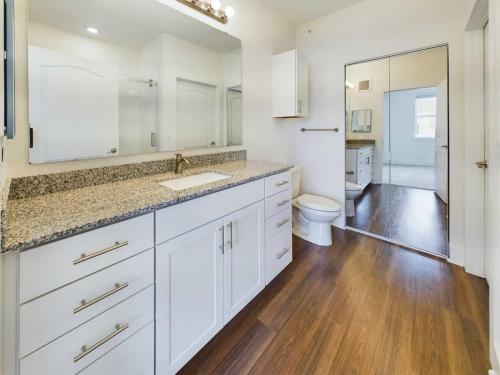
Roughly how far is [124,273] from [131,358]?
0.35m

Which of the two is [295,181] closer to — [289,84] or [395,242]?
[289,84]

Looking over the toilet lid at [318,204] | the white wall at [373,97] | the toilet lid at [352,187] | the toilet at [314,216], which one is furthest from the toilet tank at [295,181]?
the white wall at [373,97]

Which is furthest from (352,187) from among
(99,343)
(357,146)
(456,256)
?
(99,343)

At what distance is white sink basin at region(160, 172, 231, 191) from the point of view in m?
1.48

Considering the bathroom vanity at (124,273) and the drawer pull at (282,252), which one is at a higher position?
the bathroom vanity at (124,273)

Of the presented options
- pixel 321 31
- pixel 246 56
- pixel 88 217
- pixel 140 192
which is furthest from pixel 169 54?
pixel 321 31

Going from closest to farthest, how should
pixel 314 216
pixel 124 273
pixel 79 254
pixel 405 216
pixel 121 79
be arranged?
pixel 79 254 < pixel 124 273 < pixel 121 79 < pixel 314 216 < pixel 405 216

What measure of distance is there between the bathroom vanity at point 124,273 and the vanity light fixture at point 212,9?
1.30 m

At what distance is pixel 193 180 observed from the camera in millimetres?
1674

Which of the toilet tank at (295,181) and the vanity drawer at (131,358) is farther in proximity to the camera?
the toilet tank at (295,181)

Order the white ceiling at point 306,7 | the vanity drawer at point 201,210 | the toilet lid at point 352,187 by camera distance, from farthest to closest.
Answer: the toilet lid at point 352,187 → the white ceiling at point 306,7 → the vanity drawer at point 201,210

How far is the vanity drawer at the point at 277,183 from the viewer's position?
173 centimetres

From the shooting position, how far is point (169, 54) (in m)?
1.72

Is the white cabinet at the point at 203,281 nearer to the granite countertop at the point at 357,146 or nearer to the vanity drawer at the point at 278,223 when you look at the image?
the vanity drawer at the point at 278,223
